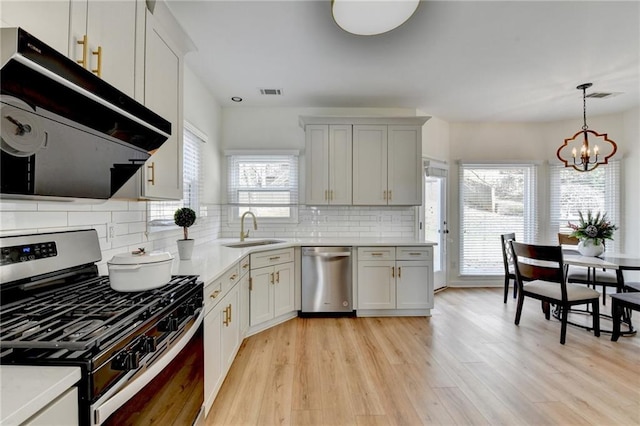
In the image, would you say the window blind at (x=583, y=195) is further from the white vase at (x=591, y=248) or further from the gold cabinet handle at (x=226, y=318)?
the gold cabinet handle at (x=226, y=318)

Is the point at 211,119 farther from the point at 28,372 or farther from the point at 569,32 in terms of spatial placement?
the point at 569,32

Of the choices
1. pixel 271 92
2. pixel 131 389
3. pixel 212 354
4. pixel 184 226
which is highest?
pixel 271 92

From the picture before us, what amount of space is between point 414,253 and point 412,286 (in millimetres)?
386

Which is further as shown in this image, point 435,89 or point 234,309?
point 435,89

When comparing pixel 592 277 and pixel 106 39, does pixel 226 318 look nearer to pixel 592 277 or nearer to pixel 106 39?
pixel 106 39

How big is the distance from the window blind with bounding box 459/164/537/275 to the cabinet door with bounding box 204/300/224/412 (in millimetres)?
4068

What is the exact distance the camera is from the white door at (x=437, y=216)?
14.5 ft

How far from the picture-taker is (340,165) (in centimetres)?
366

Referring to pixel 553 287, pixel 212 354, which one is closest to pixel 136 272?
pixel 212 354

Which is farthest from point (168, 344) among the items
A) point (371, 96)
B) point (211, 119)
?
point (371, 96)

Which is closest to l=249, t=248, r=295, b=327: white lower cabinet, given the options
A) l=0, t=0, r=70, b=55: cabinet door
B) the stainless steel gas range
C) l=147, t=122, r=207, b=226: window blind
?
l=147, t=122, r=207, b=226: window blind

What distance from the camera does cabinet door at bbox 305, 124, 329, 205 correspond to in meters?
3.64

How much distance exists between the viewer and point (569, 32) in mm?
2312

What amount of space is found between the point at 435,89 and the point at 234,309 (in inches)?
127
